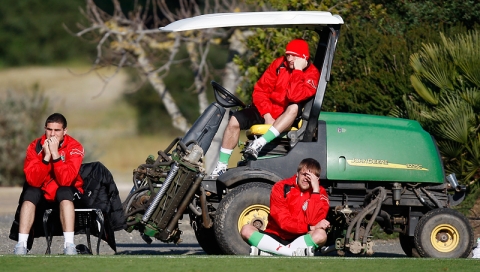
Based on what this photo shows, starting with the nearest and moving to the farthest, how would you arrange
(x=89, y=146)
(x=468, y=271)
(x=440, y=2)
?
(x=468, y=271), (x=440, y=2), (x=89, y=146)

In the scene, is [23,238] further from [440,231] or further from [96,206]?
[440,231]

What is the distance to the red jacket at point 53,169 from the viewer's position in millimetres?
8625

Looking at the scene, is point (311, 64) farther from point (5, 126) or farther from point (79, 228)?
point (5, 126)

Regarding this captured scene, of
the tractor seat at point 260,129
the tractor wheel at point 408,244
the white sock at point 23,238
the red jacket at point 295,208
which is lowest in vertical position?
the tractor wheel at point 408,244

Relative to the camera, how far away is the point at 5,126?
21.1m

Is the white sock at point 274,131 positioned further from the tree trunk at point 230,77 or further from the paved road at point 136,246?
the tree trunk at point 230,77

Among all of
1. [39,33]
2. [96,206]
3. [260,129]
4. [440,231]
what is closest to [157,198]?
[96,206]

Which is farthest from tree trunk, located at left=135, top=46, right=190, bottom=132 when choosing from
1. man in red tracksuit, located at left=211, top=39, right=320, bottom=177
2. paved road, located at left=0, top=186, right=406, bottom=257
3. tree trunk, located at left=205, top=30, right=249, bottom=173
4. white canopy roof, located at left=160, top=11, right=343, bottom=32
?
white canopy roof, located at left=160, top=11, right=343, bottom=32

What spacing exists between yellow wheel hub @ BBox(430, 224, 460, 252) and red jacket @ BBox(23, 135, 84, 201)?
3412 mm

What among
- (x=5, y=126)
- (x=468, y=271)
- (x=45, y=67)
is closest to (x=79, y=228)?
(x=468, y=271)

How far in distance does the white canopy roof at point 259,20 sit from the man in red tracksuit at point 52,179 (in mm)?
1442

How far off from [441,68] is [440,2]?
256 cm

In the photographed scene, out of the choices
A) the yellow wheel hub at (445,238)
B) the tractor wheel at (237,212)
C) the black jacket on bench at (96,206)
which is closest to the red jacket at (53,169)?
the black jacket on bench at (96,206)

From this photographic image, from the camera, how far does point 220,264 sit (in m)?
7.53
